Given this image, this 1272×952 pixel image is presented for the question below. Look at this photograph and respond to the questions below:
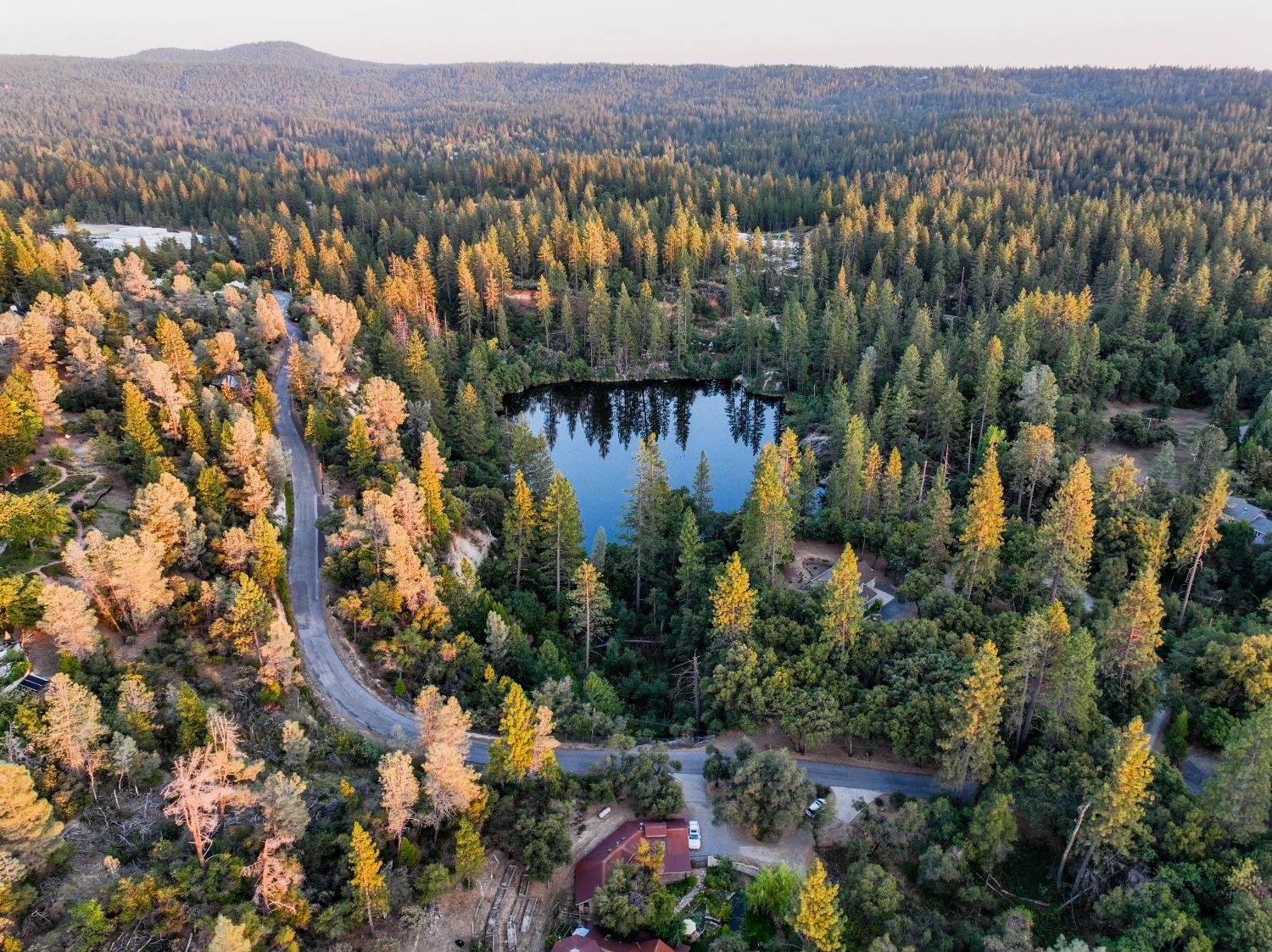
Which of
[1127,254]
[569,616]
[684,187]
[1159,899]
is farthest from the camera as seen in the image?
[684,187]

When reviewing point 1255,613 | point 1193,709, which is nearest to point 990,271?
point 1255,613

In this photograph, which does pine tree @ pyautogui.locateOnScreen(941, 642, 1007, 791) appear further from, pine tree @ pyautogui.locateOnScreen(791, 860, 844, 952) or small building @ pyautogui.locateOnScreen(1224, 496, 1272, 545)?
small building @ pyautogui.locateOnScreen(1224, 496, 1272, 545)

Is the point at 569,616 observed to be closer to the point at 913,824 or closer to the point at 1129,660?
the point at 913,824

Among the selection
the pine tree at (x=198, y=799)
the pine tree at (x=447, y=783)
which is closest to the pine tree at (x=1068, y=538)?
the pine tree at (x=447, y=783)

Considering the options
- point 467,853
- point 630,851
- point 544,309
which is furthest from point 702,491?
point 544,309

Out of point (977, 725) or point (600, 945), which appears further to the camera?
point (977, 725)

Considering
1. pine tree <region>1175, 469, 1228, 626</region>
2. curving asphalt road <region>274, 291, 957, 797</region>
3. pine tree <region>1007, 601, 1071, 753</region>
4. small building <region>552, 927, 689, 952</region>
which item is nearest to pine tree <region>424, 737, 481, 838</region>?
curving asphalt road <region>274, 291, 957, 797</region>

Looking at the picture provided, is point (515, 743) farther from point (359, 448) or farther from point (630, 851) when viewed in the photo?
point (359, 448)
